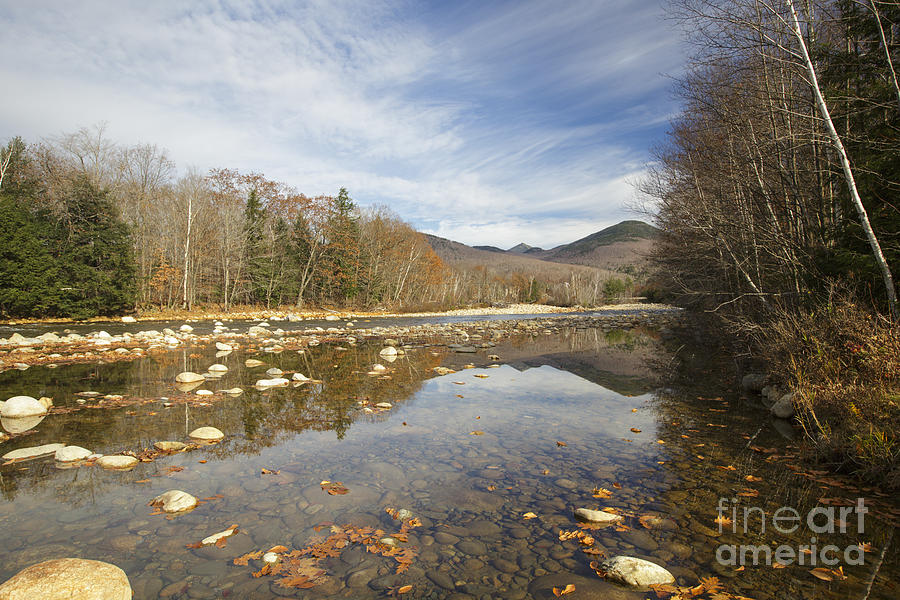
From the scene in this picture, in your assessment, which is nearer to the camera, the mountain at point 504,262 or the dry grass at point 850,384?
the dry grass at point 850,384

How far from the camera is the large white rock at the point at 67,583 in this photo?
223 centimetres

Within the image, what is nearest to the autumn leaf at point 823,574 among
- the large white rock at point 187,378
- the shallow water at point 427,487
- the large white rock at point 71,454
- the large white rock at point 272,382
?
the shallow water at point 427,487

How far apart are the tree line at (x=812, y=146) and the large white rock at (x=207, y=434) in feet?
26.5

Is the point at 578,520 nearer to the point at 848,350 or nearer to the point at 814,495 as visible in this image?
the point at 814,495

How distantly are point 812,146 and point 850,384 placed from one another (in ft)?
15.0

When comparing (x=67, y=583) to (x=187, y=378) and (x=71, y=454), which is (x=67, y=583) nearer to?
(x=71, y=454)

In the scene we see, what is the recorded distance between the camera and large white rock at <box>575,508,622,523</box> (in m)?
3.68

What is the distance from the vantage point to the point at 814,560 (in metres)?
3.06

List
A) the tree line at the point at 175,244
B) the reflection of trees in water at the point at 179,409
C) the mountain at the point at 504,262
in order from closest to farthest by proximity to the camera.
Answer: the reflection of trees in water at the point at 179,409 < the tree line at the point at 175,244 < the mountain at the point at 504,262

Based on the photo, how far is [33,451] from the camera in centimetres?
497

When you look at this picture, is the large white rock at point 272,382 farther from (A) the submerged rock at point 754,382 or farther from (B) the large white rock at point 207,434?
(A) the submerged rock at point 754,382

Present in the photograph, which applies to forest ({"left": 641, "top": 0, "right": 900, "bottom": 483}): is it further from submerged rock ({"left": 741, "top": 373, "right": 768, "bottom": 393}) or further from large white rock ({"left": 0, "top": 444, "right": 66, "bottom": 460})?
large white rock ({"left": 0, "top": 444, "right": 66, "bottom": 460})

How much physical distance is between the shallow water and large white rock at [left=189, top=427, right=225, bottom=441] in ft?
0.46

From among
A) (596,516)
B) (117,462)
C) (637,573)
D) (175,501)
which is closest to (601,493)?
Answer: (596,516)
